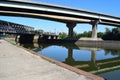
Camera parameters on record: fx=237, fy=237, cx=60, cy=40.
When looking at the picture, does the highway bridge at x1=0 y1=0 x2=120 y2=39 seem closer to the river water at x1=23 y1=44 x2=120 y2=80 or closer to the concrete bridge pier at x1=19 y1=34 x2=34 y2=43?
the concrete bridge pier at x1=19 y1=34 x2=34 y2=43

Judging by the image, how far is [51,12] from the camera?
77.7 m

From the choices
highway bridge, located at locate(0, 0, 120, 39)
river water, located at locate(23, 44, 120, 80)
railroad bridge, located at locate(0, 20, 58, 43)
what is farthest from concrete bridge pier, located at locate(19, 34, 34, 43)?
river water, located at locate(23, 44, 120, 80)

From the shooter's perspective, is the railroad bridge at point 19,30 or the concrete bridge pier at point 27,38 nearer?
the railroad bridge at point 19,30

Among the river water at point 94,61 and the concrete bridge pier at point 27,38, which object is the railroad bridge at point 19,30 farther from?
the river water at point 94,61

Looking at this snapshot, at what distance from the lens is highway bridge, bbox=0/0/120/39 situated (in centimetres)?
6894

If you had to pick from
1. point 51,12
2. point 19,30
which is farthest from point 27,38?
point 51,12

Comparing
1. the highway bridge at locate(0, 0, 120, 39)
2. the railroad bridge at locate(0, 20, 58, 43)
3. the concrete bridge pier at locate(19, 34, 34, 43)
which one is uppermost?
the highway bridge at locate(0, 0, 120, 39)

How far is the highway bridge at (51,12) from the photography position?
68.9 metres

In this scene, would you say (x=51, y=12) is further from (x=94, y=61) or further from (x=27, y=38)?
(x=94, y=61)

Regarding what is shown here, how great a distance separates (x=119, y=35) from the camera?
118 m

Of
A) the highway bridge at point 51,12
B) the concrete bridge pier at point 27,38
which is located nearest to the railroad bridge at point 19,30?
the concrete bridge pier at point 27,38

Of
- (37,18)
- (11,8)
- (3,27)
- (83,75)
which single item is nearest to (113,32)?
(37,18)

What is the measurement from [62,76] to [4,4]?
192 ft

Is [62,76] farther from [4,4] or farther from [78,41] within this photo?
[78,41]
